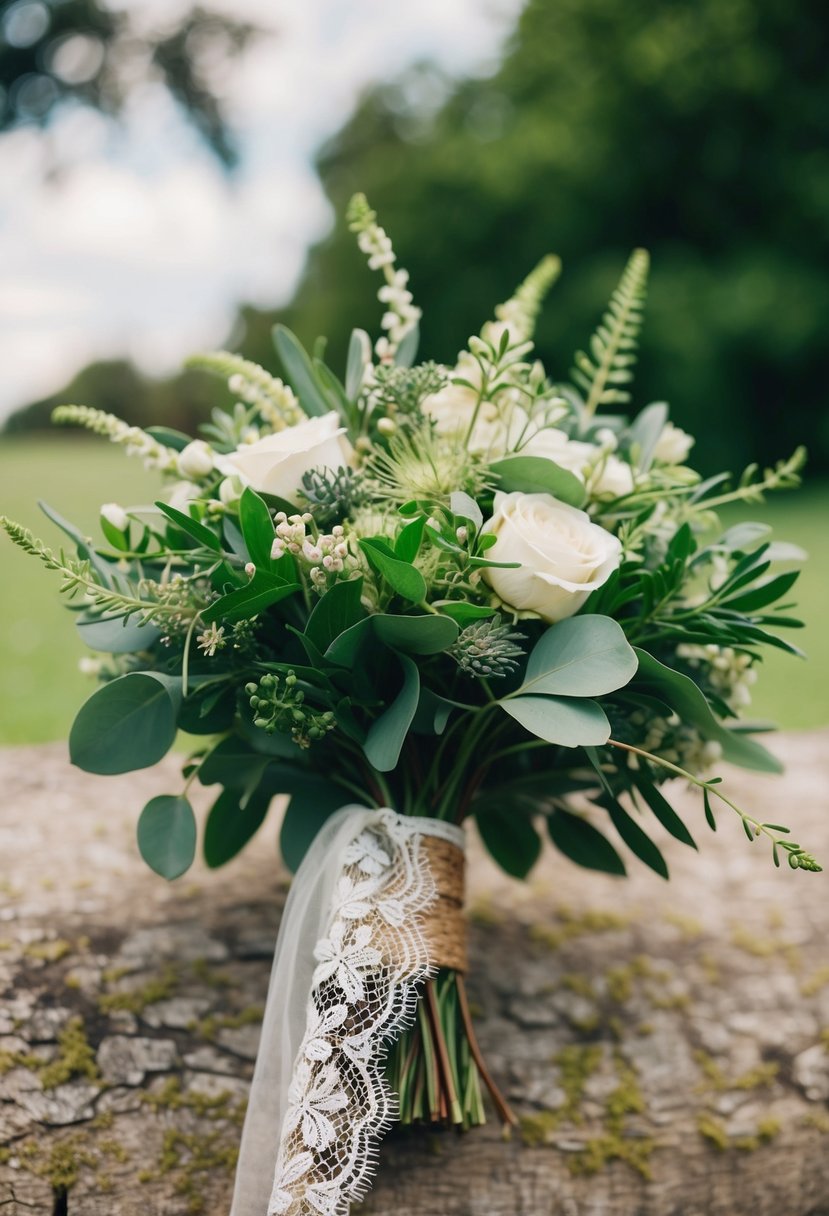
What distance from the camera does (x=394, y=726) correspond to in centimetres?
122

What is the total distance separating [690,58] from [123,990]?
12423mm

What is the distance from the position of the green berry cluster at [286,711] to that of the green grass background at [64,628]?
188 centimetres

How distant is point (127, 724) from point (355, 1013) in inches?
19.1

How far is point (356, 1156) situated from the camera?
3.90 feet

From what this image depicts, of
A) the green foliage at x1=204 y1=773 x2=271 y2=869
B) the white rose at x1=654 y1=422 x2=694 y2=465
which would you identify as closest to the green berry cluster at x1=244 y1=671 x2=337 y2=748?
the green foliage at x1=204 y1=773 x2=271 y2=869

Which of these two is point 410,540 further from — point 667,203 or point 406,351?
point 667,203

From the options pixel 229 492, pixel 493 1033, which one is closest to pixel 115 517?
pixel 229 492

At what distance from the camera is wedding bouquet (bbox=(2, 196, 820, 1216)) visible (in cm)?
120

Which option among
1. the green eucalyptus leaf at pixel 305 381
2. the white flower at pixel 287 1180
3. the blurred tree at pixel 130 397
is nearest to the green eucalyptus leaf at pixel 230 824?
the white flower at pixel 287 1180

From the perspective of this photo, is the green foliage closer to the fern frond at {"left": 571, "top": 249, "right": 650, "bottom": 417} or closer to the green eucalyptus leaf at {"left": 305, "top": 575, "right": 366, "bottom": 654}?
the green eucalyptus leaf at {"left": 305, "top": 575, "right": 366, "bottom": 654}

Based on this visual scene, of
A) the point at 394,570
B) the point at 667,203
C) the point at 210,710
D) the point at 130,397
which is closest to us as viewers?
the point at 394,570

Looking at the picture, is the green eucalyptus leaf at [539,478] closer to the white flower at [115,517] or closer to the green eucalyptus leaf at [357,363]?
the green eucalyptus leaf at [357,363]

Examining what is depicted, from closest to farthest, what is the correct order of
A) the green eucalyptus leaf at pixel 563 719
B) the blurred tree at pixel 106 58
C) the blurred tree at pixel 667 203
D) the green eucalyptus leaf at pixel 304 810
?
1. the green eucalyptus leaf at pixel 563 719
2. the green eucalyptus leaf at pixel 304 810
3. the blurred tree at pixel 667 203
4. the blurred tree at pixel 106 58

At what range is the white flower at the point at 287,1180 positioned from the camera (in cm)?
117
